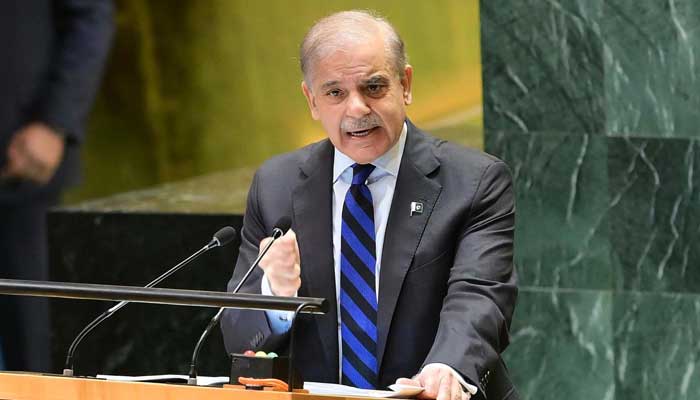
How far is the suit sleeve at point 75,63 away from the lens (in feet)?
23.1

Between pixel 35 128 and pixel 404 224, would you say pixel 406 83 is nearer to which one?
pixel 404 224

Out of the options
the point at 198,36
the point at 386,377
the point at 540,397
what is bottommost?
the point at 540,397

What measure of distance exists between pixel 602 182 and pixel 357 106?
1790 millimetres

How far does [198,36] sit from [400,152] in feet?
11.5

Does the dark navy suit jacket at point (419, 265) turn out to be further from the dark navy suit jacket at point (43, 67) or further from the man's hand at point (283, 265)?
the dark navy suit jacket at point (43, 67)

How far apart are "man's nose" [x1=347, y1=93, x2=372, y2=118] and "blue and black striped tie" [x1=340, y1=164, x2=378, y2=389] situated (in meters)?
0.21

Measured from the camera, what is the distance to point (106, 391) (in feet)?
10.9

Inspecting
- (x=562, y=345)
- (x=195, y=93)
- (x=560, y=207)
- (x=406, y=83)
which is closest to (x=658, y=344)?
(x=562, y=345)

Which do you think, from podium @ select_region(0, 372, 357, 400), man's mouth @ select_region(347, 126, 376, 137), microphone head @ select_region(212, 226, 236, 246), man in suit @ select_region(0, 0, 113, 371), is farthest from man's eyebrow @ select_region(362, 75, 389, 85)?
man in suit @ select_region(0, 0, 113, 371)

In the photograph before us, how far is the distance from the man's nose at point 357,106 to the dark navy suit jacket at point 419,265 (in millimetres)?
240

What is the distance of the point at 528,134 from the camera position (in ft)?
18.0

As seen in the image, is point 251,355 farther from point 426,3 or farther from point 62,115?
point 62,115

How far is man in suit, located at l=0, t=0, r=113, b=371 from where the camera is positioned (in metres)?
6.98

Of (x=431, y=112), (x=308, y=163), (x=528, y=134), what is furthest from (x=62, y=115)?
(x=308, y=163)
